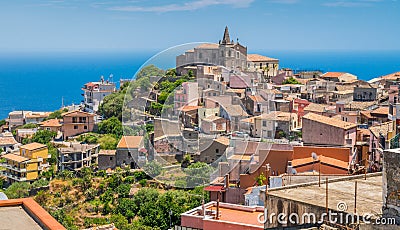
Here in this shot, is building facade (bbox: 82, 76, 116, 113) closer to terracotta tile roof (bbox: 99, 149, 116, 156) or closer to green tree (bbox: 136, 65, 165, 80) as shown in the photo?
terracotta tile roof (bbox: 99, 149, 116, 156)

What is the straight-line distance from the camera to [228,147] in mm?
11641

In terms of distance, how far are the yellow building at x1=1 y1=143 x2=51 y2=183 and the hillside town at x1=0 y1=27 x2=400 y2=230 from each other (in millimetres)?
30

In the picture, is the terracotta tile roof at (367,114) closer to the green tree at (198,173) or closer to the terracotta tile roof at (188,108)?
the terracotta tile roof at (188,108)

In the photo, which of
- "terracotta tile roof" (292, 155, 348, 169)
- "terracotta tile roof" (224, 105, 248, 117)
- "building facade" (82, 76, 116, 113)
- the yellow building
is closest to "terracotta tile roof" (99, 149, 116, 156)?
the yellow building

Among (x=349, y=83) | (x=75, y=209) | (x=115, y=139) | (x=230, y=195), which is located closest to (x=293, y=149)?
(x=230, y=195)

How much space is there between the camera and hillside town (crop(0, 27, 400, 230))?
3760 mm

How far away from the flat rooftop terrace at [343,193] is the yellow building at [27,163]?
45.3 feet

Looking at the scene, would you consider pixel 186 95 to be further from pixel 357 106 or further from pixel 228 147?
pixel 357 106

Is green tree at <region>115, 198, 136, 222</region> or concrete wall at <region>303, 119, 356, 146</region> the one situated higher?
concrete wall at <region>303, 119, 356, 146</region>

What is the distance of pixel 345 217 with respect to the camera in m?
3.12

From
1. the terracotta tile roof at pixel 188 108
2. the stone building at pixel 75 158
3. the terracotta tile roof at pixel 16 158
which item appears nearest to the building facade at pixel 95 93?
the terracotta tile roof at pixel 16 158

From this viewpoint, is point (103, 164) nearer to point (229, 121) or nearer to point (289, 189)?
point (229, 121)

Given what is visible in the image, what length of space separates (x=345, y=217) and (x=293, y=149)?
6431 mm

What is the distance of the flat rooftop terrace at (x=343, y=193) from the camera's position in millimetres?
3293
